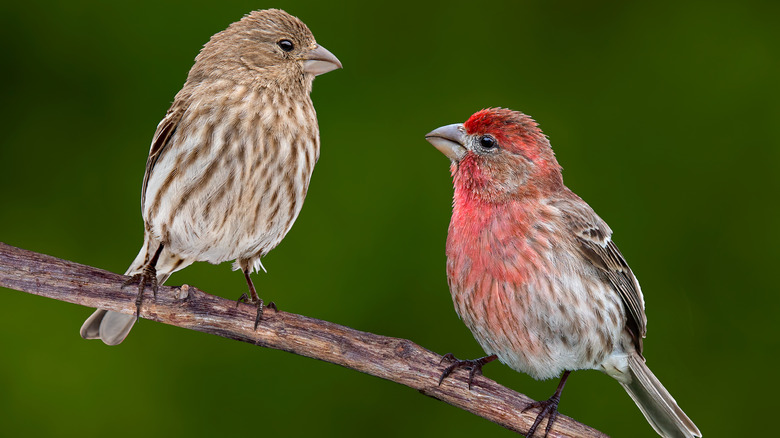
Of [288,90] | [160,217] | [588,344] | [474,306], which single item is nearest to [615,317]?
[588,344]

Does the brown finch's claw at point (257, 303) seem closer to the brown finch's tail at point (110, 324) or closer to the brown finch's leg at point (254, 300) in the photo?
the brown finch's leg at point (254, 300)

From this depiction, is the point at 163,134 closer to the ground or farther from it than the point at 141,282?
farther from it

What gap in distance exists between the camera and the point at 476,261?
3.41 meters

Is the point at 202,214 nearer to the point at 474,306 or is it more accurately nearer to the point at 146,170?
the point at 146,170

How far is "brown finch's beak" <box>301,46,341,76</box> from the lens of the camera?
3771 mm

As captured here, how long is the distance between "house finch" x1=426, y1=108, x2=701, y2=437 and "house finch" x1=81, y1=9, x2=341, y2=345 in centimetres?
68

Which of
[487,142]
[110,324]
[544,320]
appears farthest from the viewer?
[110,324]

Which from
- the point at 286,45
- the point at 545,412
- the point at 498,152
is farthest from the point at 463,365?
the point at 286,45

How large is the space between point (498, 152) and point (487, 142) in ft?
0.21

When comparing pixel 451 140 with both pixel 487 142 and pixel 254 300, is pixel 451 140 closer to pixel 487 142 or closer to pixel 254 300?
pixel 487 142

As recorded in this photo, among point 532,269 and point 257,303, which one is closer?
point 532,269

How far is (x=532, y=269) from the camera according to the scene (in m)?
3.35

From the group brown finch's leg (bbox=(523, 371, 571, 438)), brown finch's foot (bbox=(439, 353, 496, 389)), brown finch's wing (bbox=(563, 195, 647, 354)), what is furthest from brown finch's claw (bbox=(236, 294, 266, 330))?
brown finch's wing (bbox=(563, 195, 647, 354))

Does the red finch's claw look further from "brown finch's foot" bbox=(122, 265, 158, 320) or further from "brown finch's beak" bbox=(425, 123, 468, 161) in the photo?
"brown finch's foot" bbox=(122, 265, 158, 320)
